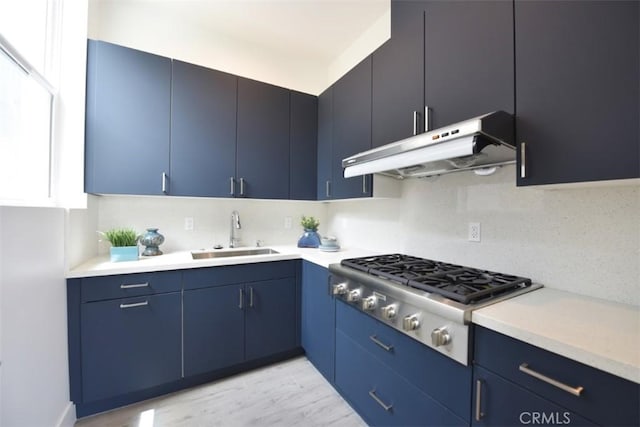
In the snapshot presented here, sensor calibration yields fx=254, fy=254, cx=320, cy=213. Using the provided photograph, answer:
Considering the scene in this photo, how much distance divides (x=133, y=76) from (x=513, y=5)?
2.20 meters

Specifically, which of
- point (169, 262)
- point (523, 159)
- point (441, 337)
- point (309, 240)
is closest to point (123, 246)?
point (169, 262)

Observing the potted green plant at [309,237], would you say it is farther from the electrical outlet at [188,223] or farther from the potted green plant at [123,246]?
the potted green plant at [123,246]

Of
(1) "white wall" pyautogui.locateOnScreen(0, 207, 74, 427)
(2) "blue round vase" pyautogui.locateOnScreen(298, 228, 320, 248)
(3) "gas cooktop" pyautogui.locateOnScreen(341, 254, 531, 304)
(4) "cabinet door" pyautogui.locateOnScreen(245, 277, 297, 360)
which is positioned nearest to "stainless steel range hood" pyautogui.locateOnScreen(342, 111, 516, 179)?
(3) "gas cooktop" pyautogui.locateOnScreen(341, 254, 531, 304)

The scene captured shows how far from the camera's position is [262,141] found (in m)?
2.23

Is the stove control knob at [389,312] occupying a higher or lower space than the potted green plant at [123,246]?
lower

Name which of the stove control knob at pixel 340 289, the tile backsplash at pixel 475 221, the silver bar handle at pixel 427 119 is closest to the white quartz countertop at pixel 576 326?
the tile backsplash at pixel 475 221

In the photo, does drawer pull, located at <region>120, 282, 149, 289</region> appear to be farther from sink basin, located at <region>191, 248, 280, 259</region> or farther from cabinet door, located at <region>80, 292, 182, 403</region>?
sink basin, located at <region>191, 248, 280, 259</region>

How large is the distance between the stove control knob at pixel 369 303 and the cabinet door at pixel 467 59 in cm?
96

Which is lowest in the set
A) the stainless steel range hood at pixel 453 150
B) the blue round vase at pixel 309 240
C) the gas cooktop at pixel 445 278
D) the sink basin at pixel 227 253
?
the sink basin at pixel 227 253

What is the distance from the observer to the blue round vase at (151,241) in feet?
6.23

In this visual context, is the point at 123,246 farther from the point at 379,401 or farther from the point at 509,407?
the point at 509,407

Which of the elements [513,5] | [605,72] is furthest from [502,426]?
[513,5]

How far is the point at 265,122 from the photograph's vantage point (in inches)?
88.0

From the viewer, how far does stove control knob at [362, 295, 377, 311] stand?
1.29 m
